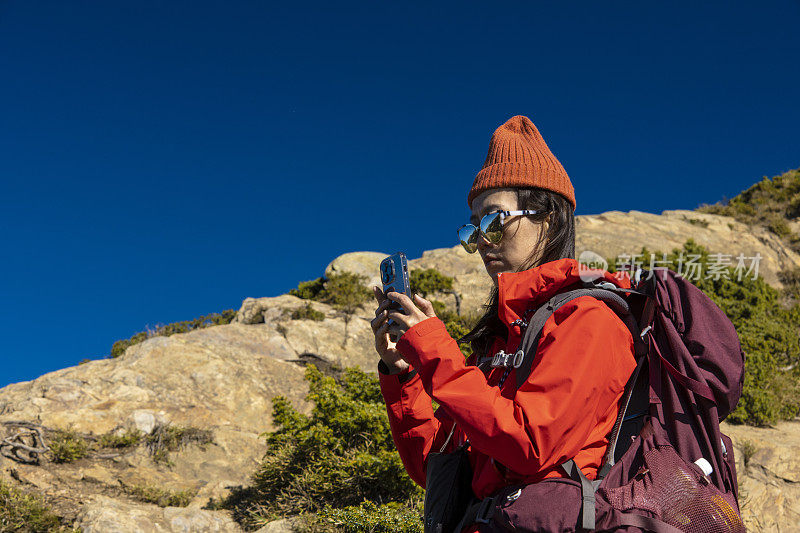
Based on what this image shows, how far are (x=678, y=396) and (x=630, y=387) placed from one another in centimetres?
11

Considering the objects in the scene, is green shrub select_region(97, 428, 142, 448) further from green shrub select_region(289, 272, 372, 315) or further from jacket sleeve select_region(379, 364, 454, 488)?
jacket sleeve select_region(379, 364, 454, 488)

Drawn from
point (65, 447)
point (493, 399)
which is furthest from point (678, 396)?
point (65, 447)

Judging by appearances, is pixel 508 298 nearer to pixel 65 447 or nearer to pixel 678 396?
pixel 678 396

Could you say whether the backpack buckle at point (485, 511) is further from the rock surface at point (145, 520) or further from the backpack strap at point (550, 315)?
the rock surface at point (145, 520)

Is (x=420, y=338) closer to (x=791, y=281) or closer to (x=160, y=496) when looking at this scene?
(x=160, y=496)

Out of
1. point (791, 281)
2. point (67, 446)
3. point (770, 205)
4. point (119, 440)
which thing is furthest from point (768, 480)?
point (770, 205)

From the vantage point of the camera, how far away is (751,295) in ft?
37.1

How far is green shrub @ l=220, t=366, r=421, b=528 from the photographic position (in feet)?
16.8

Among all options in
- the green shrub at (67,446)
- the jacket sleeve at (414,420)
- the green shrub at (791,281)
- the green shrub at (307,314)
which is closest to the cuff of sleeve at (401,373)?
the jacket sleeve at (414,420)

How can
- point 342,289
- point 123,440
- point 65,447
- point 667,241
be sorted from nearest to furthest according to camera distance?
point 65,447, point 123,440, point 342,289, point 667,241

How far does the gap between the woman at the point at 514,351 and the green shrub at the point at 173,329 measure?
12.7m

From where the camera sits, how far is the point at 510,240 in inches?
70.4

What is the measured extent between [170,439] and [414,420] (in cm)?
673

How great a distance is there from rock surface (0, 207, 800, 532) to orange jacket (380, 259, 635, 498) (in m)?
4.01
